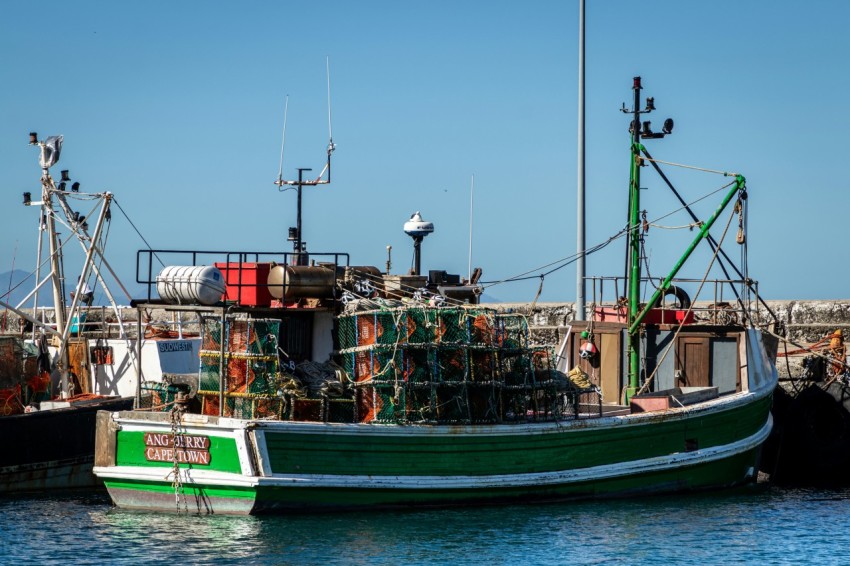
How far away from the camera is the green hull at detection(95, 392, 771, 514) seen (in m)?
16.8

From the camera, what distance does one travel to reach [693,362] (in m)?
21.3

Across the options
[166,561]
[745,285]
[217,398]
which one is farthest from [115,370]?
[745,285]

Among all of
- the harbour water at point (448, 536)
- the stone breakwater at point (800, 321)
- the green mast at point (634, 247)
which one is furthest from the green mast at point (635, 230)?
the stone breakwater at point (800, 321)

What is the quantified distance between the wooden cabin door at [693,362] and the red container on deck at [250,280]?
718 cm

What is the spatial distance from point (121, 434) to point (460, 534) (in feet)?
16.1

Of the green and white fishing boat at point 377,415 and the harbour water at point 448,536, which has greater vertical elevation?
the green and white fishing boat at point 377,415

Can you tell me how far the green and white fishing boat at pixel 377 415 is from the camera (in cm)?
1697

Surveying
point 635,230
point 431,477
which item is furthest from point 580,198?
point 431,477

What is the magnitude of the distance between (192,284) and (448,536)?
4867mm

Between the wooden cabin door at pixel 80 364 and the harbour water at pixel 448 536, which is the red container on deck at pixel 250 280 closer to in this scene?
the harbour water at pixel 448 536

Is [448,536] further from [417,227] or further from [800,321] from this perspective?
[800,321]

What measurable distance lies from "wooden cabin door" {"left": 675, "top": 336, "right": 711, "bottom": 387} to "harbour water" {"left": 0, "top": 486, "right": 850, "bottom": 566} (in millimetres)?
2677

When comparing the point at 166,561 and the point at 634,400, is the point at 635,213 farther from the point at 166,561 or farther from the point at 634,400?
the point at 166,561

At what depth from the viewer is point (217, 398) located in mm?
17859
